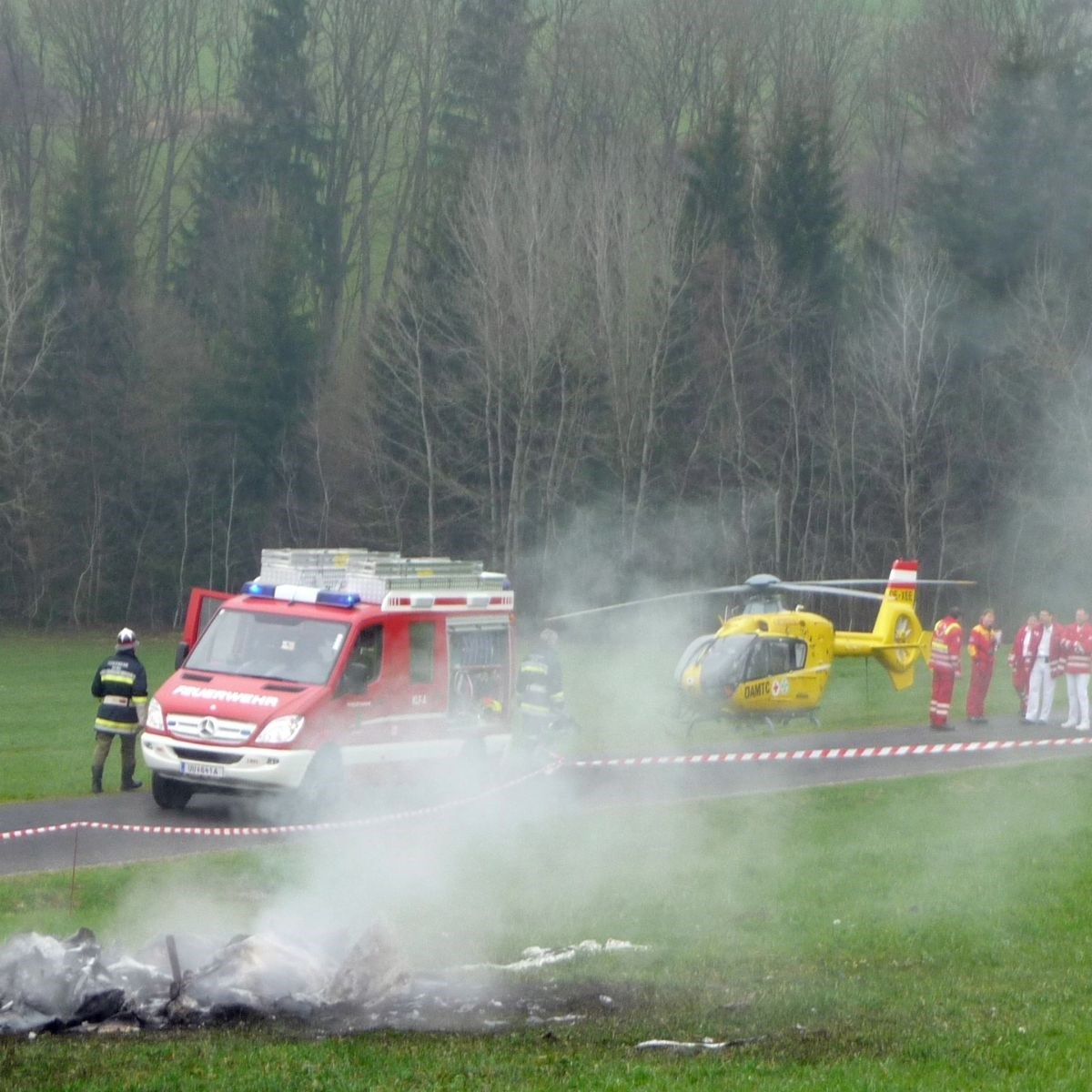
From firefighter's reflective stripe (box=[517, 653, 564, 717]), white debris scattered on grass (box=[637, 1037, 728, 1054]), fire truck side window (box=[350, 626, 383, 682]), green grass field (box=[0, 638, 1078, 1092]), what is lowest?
green grass field (box=[0, 638, 1078, 1092])

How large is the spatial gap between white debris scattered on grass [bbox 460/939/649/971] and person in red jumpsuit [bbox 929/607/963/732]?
1516 centimetres

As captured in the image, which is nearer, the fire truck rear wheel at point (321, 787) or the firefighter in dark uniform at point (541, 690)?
the fire truck rear wheel at point (321, 787)

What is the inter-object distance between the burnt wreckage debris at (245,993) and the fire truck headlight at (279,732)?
6.41 metres

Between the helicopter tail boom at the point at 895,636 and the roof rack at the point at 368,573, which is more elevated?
the roof rack at the point at 368,573

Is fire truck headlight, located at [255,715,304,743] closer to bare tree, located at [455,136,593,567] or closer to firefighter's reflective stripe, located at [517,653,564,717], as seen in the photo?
firefighter's reflective stripe, located at [517,653,564,717]

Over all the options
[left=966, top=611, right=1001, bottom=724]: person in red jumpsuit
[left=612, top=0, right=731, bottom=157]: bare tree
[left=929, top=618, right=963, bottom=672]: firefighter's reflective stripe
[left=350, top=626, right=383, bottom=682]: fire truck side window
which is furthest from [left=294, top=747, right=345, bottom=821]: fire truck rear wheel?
[left=612, top=0, right=731, bottom=157]: bare tree

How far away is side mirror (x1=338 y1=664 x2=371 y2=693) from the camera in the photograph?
16.6 m

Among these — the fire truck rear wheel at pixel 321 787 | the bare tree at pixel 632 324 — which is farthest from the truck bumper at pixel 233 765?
the bare tree at pixel 632 324

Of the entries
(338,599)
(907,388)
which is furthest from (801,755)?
(907,388)

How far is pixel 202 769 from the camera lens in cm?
1622

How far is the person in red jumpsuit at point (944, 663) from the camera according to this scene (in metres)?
25.3

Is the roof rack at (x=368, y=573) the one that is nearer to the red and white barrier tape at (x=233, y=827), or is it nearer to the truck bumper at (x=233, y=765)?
the truck bumper at (x=233, y=765)

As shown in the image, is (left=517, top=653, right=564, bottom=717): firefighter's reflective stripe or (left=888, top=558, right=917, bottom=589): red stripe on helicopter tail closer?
(left=517, top=653, right=564, bottom=717): firefighter's reflective stripe

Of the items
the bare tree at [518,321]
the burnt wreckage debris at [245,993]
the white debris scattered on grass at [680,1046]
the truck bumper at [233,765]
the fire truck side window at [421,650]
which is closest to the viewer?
the white debris scattered on grass at [680,1046]
